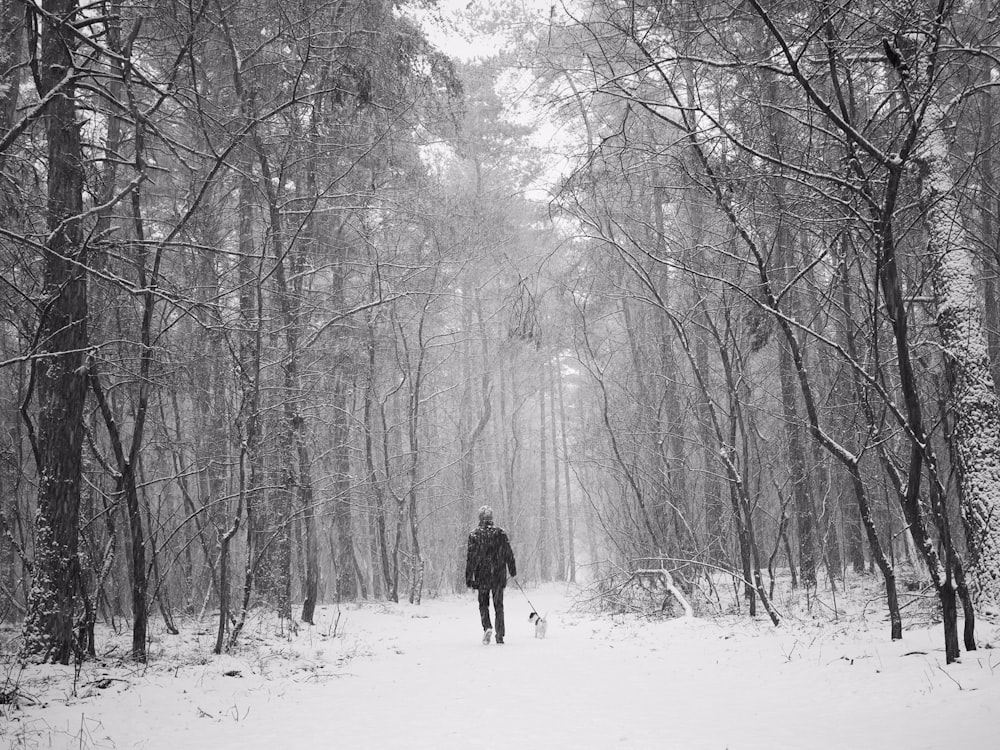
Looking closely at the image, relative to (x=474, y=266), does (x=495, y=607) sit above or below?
below

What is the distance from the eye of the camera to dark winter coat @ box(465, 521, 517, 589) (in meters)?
9.19

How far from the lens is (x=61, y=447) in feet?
21.0

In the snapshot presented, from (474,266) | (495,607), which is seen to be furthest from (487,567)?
(474,266)

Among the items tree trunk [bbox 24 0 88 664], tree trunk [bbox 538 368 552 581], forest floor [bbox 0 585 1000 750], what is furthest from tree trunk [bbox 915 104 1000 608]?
tree trunk [bbox 538 368 552 581]

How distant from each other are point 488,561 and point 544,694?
12.0 ft

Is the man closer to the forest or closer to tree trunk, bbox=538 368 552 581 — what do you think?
the forest

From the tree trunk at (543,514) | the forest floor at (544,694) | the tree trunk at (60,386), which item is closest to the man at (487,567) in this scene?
the forest floor at (544,694)

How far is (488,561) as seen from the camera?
9211mm

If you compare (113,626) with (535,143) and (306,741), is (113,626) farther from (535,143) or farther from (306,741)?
(535,143)

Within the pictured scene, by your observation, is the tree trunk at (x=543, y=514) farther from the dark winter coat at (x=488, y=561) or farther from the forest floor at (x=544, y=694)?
the forest floor at (x=544, y=694)

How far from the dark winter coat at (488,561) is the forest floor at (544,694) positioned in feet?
2.95

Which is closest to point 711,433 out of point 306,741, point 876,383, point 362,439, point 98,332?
point 876,383

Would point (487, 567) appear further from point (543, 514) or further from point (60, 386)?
point (543, 514)

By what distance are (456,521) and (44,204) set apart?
19.7 m
